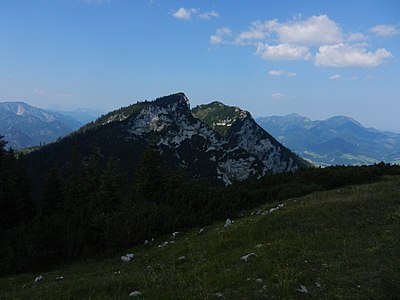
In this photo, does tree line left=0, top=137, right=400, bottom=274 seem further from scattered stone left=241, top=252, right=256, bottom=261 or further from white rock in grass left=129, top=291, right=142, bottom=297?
white rock in grass left=129, top=291, right=142, bottom=297

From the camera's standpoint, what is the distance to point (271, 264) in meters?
13.1

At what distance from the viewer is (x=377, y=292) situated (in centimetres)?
1034

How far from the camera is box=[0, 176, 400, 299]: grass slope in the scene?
1094 centimetres

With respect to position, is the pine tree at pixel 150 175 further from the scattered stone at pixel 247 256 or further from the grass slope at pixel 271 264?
the scattered stone at pixel 247 256

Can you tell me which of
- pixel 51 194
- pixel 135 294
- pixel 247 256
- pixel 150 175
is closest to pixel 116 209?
pixel 150 175

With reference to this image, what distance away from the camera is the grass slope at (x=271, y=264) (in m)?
10.9

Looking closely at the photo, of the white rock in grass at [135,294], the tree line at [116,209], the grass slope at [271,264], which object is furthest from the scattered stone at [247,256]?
the tree line at [116,209]

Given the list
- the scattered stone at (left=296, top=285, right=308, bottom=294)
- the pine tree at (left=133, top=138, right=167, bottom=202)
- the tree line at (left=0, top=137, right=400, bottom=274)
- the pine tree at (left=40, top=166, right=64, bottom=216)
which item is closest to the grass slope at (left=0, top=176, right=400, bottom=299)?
the scattered stone at (left=296, top=285, right=308, bottom=294)

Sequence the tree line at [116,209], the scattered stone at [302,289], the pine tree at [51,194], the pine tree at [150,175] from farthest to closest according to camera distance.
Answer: the pine tree at [51,194]
the pine tree at [150,175]
the tree line at [116,209]
the scattered stone at [302,289]

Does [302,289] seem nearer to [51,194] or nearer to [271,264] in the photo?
[271,264]

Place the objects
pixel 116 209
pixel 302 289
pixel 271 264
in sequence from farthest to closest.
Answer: pixel 116 209
pixel 271 264
pixel 302 289

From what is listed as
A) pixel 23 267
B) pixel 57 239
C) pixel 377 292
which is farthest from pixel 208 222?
pixel 377 292

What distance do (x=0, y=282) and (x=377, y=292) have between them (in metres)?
17.8

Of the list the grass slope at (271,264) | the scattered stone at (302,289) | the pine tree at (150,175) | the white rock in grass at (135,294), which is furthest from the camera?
the pine tree at (150,175)
